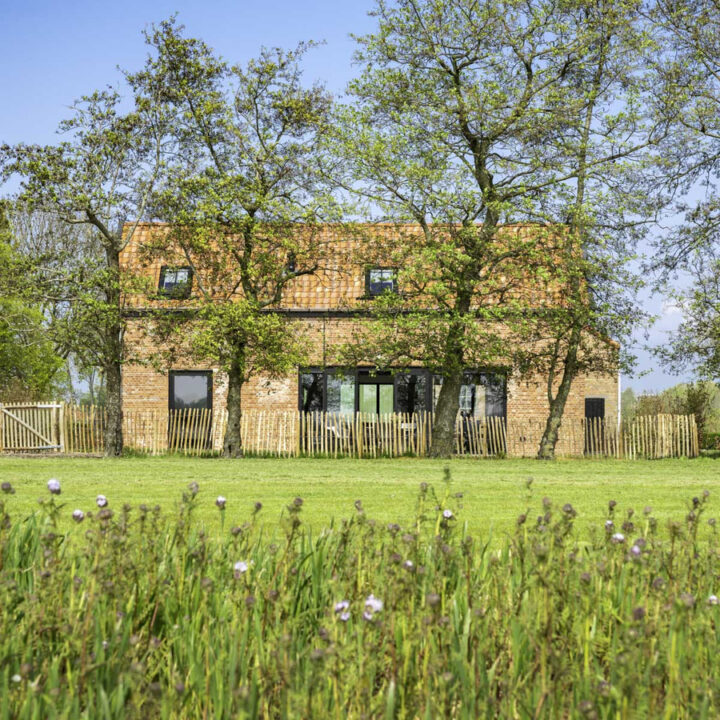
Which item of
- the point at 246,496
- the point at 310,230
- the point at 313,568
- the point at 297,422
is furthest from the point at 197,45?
the point at 313,568

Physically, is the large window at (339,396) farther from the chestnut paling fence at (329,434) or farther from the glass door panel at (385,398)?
the chestnut paling fence at (329,434)

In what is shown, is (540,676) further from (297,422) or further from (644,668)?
(297,422)

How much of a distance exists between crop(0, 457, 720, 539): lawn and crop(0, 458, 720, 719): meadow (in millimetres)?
2770

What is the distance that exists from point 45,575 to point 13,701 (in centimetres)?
47

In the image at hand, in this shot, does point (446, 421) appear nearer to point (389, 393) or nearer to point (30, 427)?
point (389, 393)

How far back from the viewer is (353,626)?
12.3ft

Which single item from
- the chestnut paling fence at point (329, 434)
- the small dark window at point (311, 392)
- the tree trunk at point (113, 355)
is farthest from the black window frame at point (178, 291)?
the small dark window at point (311, 392)

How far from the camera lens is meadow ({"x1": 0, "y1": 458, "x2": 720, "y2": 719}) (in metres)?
2.83

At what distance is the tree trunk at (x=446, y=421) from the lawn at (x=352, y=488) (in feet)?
16.4

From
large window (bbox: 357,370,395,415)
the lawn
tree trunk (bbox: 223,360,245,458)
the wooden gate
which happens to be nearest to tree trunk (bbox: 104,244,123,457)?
tree trunk (bbox: 223,360,245,458)

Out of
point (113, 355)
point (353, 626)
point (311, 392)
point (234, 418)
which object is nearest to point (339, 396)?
point (311, 392)

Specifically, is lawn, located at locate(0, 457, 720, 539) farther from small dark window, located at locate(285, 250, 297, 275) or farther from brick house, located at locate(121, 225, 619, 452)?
brick house, located at locate(121, 225, 619, 452)

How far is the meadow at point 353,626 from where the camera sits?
2830 millimetres

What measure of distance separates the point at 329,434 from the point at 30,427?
9.25 meters
